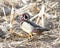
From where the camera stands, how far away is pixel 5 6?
7.26m

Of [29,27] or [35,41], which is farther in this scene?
[35,41]

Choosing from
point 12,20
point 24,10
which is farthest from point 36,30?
point 24,10

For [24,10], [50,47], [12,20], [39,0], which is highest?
[39,0]

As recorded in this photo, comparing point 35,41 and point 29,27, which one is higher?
point 29,27

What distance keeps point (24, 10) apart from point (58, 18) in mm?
662

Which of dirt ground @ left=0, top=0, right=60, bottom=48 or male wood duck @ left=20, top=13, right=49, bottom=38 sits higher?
male wood duck @ left=20, top=13, right=49, bottom=38

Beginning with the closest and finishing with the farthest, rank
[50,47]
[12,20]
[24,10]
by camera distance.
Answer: [50,47] < [12,20] < [24,10]

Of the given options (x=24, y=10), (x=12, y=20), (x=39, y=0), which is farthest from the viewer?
(x=39, y=0)

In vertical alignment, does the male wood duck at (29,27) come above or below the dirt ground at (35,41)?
above

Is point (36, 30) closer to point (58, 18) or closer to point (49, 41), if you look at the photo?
point (49, 41)

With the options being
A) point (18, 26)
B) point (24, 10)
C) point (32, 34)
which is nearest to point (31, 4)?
point (24, 10)

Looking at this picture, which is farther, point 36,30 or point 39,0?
point 39,0

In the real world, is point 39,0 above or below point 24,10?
above

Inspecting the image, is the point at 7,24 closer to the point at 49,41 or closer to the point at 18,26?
the point at 18,26
